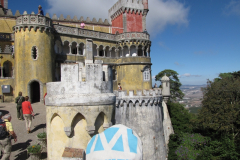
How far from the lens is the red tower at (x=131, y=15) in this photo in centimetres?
3142

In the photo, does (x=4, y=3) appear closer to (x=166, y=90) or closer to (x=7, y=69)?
(x=7, y=69)

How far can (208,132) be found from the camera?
1017 inches

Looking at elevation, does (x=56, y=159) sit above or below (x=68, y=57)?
below

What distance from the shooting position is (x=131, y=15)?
31891 millimetres

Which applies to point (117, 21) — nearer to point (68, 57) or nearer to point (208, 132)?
point (68, 57)

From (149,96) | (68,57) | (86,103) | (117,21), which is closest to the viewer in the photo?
(86,103)

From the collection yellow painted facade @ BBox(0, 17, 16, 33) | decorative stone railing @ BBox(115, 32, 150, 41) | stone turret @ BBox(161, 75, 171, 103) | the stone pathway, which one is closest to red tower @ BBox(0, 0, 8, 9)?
yellow painted facade @ BBox(0, 17, 16, 33)

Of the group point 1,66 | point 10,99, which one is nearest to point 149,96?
point 10,99

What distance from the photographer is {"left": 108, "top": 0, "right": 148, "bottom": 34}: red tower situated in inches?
1237

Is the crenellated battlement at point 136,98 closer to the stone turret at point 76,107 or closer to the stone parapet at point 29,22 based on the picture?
the stone parapet at point 29,22

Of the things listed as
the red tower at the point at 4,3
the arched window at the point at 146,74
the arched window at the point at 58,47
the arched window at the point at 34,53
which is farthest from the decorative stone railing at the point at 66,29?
the red tower at the point at 4,3

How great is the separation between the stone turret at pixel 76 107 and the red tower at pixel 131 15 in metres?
27.8

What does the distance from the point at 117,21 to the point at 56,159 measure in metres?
31.0

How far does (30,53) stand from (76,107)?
1856cm
